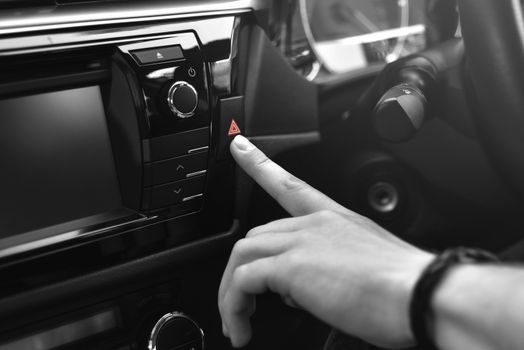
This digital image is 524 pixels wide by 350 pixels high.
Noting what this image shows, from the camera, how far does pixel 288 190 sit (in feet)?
2.50

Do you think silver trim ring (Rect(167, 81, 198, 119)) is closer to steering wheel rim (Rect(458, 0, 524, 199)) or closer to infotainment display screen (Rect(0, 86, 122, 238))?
infotainment display screen (Rect(0, 86, 122, 238))

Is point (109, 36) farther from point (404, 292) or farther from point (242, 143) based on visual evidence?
point (404, 292)

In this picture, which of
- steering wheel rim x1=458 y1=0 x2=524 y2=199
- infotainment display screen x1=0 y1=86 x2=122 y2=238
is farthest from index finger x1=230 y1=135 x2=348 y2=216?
steering wheel rim x1=458 y1=0 x2=524 y2=199

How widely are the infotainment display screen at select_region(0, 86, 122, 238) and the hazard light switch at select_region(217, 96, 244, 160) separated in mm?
165

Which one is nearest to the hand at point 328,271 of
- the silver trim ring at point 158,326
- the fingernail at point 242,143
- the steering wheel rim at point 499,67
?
the fingernail at point 242,143

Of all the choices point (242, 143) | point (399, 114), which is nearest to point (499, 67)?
point (399, 114)

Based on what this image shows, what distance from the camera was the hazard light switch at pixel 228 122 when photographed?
93cm

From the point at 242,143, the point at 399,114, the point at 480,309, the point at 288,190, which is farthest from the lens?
the point at 399,114

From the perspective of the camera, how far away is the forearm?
0.49 m

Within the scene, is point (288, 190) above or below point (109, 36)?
below

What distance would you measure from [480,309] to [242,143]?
472 millimetres

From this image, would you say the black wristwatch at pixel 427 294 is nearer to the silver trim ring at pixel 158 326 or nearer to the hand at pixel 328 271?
the hand at pixel 328 271

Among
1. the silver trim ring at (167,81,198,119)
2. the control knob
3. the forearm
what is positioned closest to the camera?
the forearm

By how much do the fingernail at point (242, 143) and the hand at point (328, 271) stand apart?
14cm
